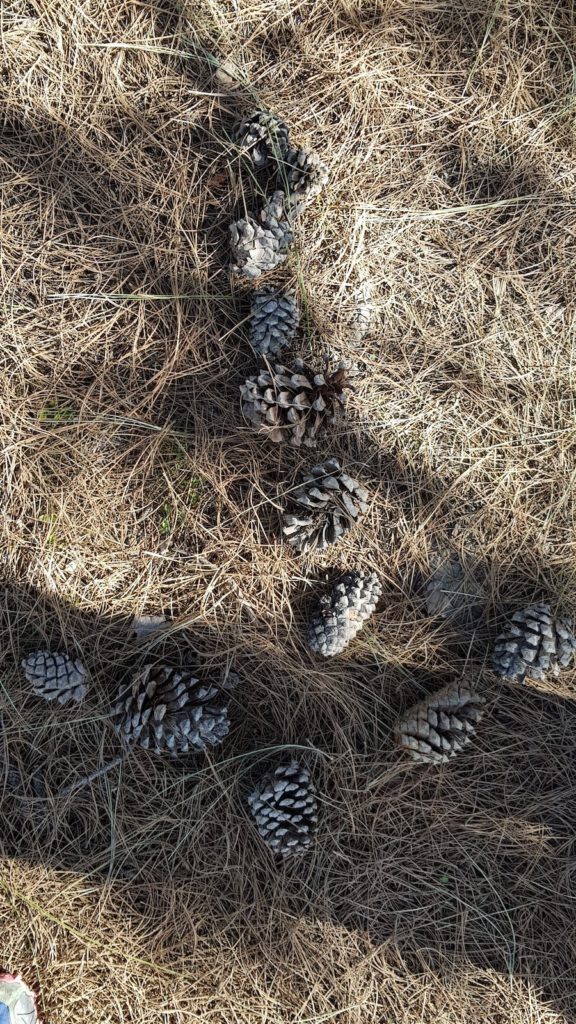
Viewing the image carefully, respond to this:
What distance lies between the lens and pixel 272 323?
7.28 feet

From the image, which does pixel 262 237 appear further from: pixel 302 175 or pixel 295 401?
pixel 295 401

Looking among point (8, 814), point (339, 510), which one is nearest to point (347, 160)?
point (339, 510)

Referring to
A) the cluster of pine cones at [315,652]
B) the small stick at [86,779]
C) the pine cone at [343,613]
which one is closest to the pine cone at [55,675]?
the cluster of pine cones at [315,652]

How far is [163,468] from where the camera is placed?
2.31 meters

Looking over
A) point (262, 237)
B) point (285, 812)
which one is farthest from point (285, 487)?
point (285, 812)

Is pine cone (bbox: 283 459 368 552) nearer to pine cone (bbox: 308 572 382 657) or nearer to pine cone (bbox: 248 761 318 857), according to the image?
pine cone (bbox: 308 572 382 657)

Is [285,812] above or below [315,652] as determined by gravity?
below

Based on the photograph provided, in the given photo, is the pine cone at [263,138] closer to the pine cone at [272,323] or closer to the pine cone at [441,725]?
the pine cone at [272,323]

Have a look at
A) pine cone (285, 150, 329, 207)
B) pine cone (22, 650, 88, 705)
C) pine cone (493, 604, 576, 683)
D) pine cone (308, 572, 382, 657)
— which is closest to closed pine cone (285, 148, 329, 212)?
pine cone (285, 150, 329, 207)

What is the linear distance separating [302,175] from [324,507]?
118cm

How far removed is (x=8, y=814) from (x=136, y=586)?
3.22ft

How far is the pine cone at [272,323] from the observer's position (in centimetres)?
222

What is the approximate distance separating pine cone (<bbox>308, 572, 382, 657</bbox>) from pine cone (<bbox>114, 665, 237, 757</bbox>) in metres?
0.42

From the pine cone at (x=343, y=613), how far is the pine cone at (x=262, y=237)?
1184 mm
